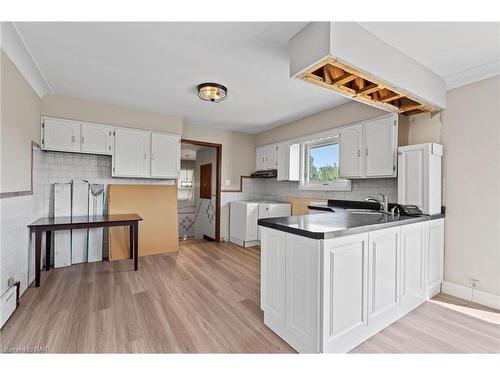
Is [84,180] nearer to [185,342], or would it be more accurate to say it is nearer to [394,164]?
[185,342]

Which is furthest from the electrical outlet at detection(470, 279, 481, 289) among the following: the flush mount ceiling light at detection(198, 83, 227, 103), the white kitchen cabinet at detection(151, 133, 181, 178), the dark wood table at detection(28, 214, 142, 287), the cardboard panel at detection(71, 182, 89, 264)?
the cardboard panel at detection(71, 182, 89, 264)

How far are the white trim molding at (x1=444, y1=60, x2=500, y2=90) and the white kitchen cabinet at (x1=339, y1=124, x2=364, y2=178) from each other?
99 centimetres

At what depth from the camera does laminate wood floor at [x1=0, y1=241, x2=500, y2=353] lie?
1.71m

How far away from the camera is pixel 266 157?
5.12 metres

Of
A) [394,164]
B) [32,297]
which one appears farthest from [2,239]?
[394,164]

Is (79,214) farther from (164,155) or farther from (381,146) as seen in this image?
(381,146)

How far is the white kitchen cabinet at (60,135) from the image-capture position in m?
3.23

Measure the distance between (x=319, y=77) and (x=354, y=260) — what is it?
1.43 m

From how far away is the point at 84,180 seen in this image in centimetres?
370

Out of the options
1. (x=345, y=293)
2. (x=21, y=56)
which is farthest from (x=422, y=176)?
(x=21, y=56)

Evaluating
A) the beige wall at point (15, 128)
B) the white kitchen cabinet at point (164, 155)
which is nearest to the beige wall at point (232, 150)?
the white kitchen cabinet at point (164, 155)

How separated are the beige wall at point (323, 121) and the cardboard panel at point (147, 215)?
230 cm

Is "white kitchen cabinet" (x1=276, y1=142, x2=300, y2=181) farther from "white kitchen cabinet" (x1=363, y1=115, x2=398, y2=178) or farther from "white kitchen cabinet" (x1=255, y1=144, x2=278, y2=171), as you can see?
"white kitchen cabinet" (x1=363, y1=115, x2=398, y2=178)

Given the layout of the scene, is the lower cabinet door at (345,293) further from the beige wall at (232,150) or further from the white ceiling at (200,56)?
the beige wall at (232,150)
